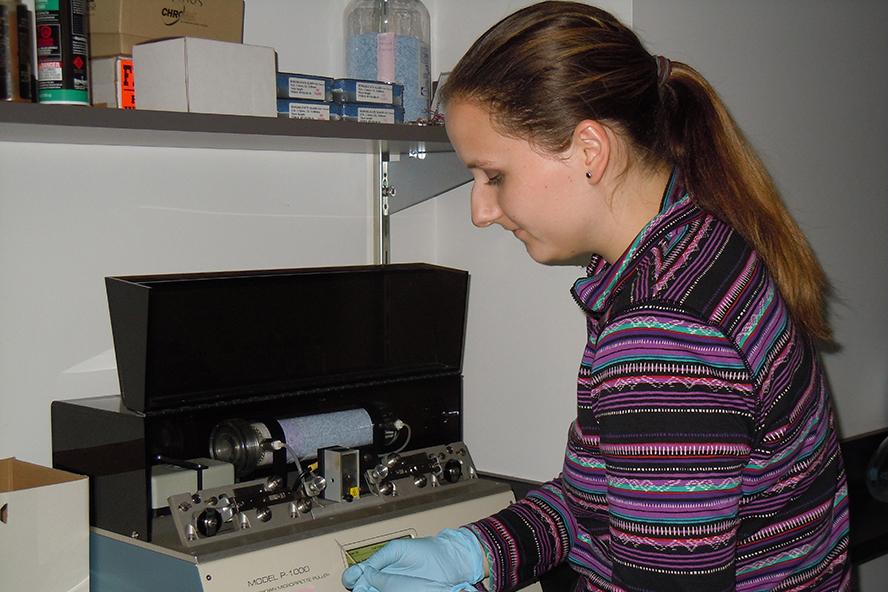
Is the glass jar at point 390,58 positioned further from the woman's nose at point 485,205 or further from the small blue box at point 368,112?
the woman's nose at point 485,205

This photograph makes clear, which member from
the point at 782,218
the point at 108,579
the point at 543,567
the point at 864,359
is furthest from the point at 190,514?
the point at 864,359

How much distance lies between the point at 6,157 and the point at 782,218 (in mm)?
989

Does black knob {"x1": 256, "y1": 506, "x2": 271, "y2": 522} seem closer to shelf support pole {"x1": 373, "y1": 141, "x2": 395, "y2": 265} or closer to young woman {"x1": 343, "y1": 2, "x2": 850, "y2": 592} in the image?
young woman {"x1": 343, "y1": 2, "x2": 850, "y2": 592}

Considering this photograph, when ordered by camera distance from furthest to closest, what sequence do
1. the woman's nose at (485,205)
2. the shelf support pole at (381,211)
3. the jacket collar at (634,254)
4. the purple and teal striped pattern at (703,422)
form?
1. the shelf support pole at (381,211)
2. the woman's nose at (485,205)
3. the jacket collar at (634,254)
4. the purple and teal striped pattern at (703,422)

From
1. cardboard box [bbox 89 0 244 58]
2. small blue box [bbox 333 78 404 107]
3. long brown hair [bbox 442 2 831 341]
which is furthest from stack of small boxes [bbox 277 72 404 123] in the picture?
long brown hair [bbox 442 2 831 341]

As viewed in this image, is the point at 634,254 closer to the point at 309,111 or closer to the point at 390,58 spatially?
the point at 309,111

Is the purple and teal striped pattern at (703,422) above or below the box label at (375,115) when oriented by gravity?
below

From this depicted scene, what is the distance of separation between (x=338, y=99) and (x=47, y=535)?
71 centimetres

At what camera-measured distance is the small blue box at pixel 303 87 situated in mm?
1323

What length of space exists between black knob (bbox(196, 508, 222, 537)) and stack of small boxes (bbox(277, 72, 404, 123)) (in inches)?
21.4

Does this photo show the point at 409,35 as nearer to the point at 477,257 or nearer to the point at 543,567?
the point at 477,257

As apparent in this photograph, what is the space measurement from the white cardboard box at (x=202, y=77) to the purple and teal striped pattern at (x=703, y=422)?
59 centimetres

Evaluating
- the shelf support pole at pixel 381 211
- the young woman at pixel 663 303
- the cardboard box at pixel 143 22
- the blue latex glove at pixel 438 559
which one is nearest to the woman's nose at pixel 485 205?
the young woman at pixel 663 303

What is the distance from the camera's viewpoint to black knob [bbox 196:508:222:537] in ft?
3.78
